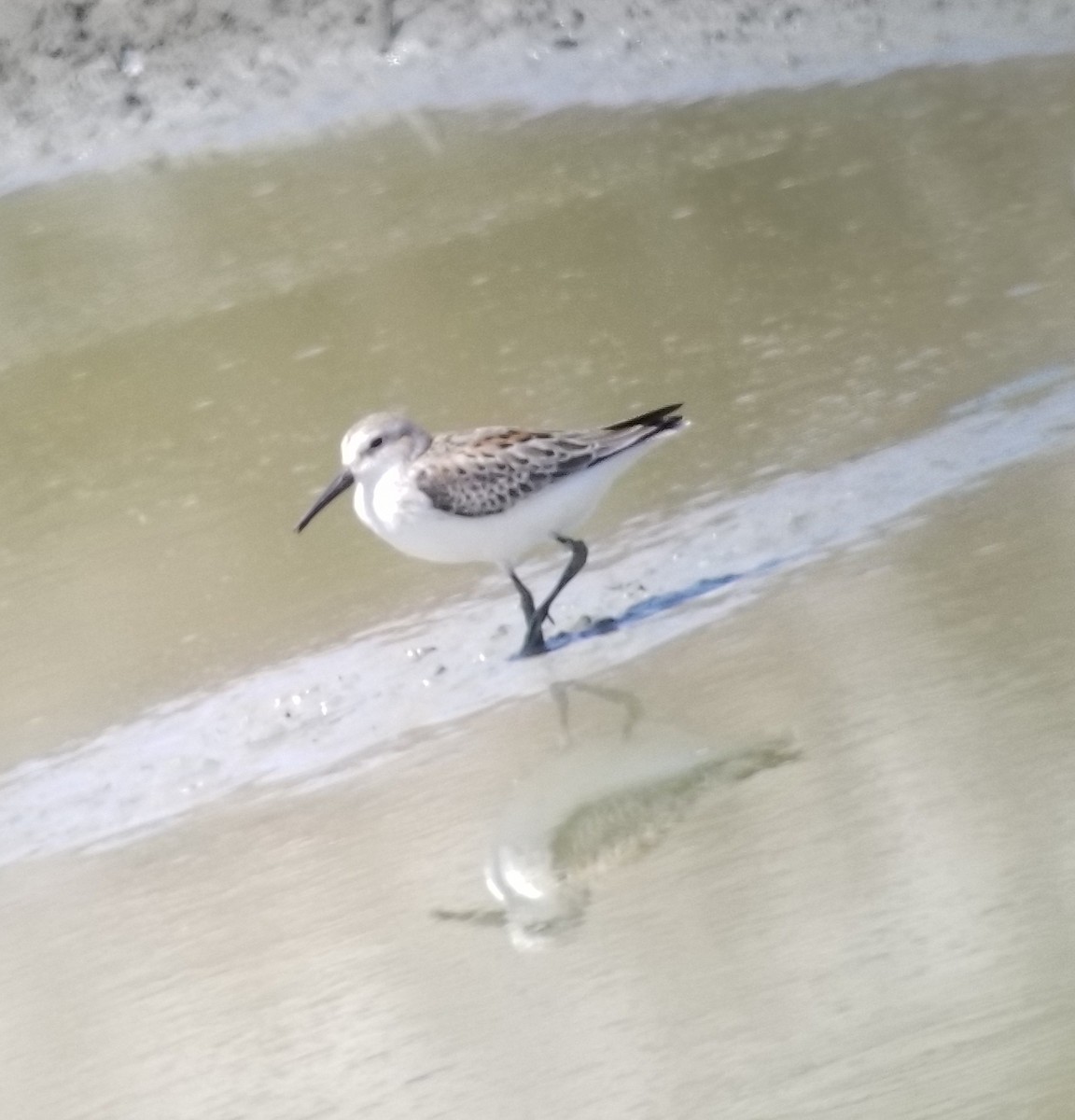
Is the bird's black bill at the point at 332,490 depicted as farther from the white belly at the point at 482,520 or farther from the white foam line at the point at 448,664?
the white foam line at the point at 448,664

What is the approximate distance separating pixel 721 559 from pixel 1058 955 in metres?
2.16

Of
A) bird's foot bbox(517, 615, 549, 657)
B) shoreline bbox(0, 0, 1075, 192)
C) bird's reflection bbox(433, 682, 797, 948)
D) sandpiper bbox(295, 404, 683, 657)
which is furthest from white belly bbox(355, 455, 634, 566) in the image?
shoreline bbox(0, 0, 1075, 192)

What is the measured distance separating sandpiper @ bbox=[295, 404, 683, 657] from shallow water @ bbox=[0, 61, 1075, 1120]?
0.25 m

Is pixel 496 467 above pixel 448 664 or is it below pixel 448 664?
above

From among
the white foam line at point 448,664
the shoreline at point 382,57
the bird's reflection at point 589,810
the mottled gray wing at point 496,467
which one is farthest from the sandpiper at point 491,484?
the shoreline at point 382,57

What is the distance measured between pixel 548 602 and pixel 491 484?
1.10 ft

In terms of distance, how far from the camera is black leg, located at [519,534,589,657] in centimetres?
521

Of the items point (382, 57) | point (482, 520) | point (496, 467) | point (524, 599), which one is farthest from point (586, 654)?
point (382, 57)

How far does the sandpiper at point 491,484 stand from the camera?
520cm

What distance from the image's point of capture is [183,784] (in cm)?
502

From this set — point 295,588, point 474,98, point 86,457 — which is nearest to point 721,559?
point 295,588

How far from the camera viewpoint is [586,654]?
5129 mm

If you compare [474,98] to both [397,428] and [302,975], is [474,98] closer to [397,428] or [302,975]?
[397,428]

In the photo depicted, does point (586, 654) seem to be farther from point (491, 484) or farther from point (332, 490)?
point (332, 490)
